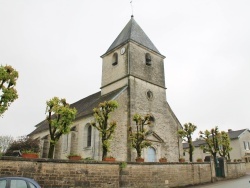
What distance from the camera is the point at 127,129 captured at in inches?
804

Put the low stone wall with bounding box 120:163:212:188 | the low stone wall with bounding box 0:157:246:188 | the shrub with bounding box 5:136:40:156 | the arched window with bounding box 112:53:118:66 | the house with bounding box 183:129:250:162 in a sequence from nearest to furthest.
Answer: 1. the low stone wall with bounding box 0:157:246:188
2. the low stone wall with bounding box 120:163:212:188
3. the shrub with bounding box 5:136:40:156
4. the arched window with bounding box 112:53:118:66
5. the house with bounding box 183:129:250:162

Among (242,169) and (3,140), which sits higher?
(3,140)

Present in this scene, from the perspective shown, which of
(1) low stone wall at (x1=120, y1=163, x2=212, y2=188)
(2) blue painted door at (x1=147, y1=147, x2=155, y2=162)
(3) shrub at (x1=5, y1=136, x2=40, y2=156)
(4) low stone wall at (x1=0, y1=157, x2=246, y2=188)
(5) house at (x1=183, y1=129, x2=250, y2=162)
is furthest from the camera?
(5) house at (x1=183, y1=129, x2=250, y2=162)

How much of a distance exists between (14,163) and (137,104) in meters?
13.3

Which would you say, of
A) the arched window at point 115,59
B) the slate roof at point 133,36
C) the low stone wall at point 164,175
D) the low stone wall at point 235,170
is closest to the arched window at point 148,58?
the slate roof at point 133,36

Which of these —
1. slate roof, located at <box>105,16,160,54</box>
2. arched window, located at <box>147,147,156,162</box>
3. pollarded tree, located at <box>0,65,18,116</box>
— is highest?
slate roof, located at <box>105,16,160,54</box>

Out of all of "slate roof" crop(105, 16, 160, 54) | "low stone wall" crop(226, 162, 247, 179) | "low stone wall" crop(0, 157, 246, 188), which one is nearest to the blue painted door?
"low stone wall" crop(0, 157, 246, 188)

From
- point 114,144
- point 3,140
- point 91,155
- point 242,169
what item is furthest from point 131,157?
point 3,140

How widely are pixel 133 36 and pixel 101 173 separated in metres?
16.5

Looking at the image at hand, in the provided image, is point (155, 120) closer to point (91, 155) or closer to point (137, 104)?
point (137, 104)

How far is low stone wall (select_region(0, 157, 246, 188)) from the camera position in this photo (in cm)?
1046

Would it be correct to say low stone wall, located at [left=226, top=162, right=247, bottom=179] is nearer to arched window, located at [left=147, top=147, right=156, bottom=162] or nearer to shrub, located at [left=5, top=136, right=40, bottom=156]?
arched window, located at [left=147, top=147, right=156, bottom=162]

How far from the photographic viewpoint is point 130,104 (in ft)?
69.6

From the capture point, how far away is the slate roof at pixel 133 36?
82.7 feet
